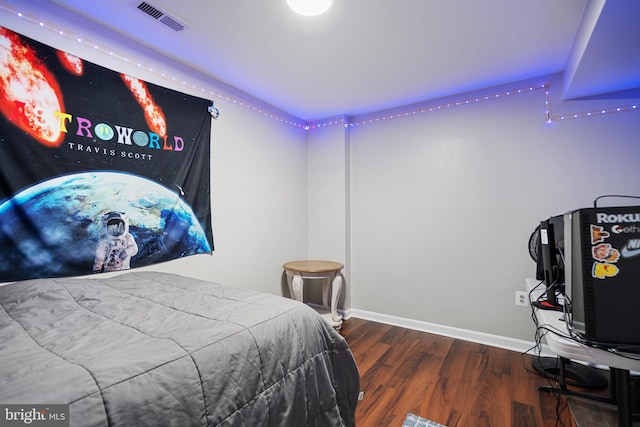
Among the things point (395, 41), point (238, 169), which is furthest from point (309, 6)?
point (238, 169)

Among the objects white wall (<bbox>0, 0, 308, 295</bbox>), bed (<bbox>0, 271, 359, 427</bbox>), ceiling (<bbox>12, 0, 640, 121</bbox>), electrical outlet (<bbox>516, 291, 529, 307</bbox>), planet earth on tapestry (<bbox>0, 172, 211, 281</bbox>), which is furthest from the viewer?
electrical outlet (<bbox>516, 291, 529, 307</bbox>)

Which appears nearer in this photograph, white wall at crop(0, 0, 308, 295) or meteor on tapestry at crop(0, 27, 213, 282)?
→ meteor on tapestry at crop(0, 27, 213, 282)

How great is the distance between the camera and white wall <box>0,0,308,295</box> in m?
1.70

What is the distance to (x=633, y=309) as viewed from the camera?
3.03 feet

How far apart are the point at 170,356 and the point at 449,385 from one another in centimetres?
188

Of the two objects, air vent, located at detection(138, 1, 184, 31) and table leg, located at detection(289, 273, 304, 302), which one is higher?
air vent, located at detection(138, 1, 184, 31)

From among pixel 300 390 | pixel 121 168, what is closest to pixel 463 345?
pixel 300 390

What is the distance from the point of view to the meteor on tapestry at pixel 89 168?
1.45 m

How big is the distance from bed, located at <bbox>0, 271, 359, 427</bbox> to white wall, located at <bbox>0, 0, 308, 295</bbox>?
0.87 m

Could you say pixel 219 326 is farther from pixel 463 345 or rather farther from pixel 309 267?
pixel 463 345

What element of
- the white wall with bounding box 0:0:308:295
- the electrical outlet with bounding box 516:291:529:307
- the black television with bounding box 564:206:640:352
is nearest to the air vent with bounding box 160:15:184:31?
the white wall with bounding box 0:0:308:295

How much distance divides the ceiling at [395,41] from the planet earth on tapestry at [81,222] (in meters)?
1.00

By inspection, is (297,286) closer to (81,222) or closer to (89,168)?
(81,222)

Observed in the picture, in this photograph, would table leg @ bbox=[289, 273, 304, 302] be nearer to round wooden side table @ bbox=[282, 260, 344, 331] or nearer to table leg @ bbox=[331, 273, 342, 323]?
round wooden side table @ bbox=[282, 260, 344, 331]
